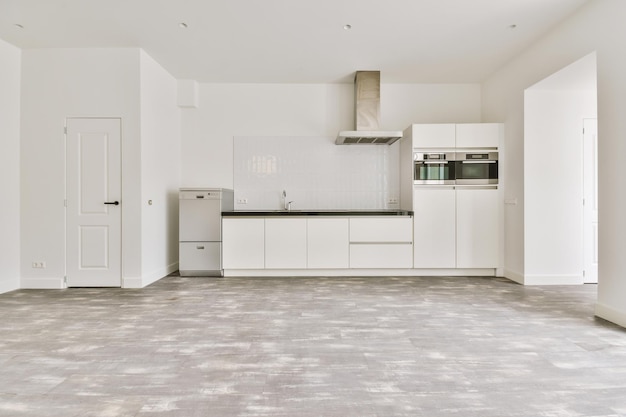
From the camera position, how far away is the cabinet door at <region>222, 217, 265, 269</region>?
527 cm

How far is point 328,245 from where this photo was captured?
529 centimetres

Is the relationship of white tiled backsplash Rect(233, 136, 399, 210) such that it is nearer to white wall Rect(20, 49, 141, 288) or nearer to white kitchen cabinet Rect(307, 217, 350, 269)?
white kitchen cabinet Rect(307, 217, 350, 269)

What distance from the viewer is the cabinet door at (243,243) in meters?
5.27

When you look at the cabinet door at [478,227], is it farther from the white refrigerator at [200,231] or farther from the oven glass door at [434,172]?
the white refrigerator at [200,231]

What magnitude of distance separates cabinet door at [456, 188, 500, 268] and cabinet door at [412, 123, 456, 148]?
28.1 inches

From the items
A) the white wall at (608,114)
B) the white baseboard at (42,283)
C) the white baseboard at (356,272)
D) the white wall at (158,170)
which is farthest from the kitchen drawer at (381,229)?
the white baseboard at (42,283)

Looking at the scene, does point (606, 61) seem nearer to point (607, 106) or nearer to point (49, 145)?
point (607, 106)

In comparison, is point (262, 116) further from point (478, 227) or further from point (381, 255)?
point (478, 227)

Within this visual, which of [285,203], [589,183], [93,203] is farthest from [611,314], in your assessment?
[93,203]

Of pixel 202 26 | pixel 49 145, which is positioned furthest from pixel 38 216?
pixel 202 26

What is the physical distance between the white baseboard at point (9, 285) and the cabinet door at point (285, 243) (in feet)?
10.2

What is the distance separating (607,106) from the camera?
10.8 feet

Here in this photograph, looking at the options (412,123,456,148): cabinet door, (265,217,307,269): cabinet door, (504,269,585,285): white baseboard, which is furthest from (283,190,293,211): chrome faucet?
(504,269,585,285): white baseboard

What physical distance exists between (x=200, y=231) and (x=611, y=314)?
15.7 feet
